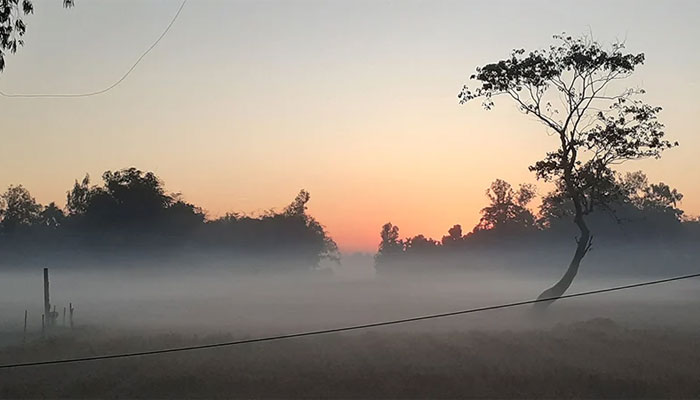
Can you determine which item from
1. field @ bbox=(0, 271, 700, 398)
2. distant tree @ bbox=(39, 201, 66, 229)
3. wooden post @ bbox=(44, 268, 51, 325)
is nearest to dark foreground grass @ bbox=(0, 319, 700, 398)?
field @ bbox=(0, 271, 700, 398)

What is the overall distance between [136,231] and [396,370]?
6237 cm

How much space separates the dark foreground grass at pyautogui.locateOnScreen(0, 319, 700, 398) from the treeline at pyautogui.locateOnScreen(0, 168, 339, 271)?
5095 centimetres

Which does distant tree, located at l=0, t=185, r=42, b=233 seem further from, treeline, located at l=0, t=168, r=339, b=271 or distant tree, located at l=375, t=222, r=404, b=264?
distant tree, located at l=375, t=222, r=404, b=264

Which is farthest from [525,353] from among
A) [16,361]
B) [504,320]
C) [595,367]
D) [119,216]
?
[119,216]

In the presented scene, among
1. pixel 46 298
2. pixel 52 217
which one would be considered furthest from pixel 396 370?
pixel 52 217

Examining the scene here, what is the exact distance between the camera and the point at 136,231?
78562 millimetres

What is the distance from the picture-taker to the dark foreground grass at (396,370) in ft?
64.5

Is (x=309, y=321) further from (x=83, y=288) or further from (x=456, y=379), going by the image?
(x=83, y=288)

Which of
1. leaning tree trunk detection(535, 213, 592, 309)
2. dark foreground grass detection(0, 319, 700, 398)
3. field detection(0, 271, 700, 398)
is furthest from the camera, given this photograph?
leaning tree trunk detection(535, 213, 592, 309)

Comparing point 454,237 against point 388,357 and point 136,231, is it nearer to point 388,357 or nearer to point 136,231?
point 136,231

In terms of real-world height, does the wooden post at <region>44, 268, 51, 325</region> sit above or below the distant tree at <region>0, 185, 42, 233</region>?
below

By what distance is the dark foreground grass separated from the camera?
19.7 meters

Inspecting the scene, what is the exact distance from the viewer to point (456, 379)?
67.1 feet

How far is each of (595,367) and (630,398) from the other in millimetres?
2542
